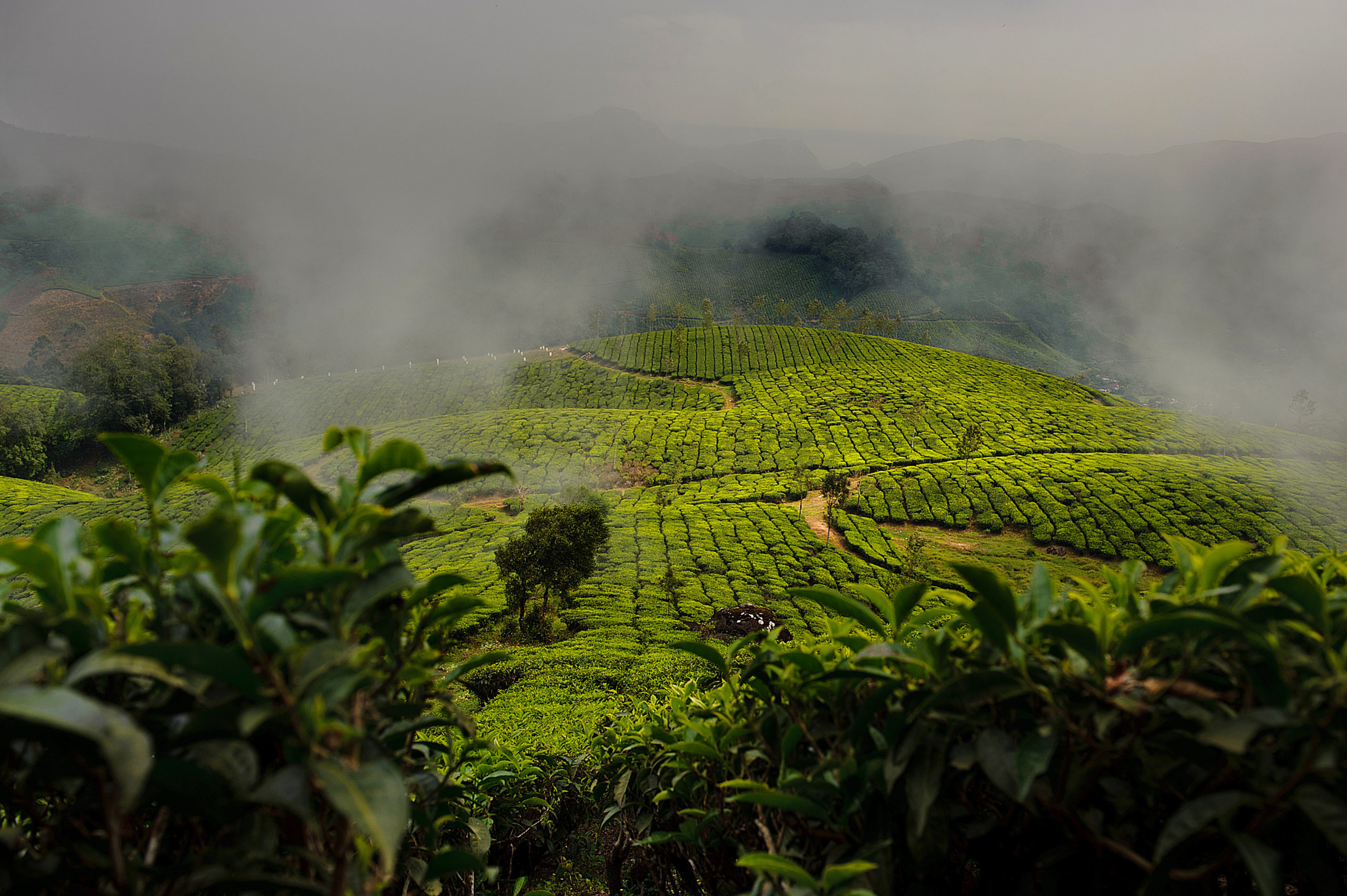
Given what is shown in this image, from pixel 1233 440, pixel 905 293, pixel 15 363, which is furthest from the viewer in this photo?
pixel 905 293

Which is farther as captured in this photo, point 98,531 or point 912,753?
point 912,753

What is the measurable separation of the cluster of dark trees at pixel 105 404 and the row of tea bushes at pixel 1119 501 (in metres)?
56.8

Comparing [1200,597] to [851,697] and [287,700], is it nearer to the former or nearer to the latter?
[851,697]

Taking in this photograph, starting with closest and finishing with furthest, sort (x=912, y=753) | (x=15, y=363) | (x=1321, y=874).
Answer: (x=1321, y=874), (x=912, y=753), (x=15, y=363)

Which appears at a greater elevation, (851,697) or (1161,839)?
(1161,839)

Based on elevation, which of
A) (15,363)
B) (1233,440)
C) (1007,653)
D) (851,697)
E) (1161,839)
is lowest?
(1233,440)

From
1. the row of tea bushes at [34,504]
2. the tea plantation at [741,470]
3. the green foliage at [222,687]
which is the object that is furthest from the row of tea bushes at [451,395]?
the green foliage at [222,687]

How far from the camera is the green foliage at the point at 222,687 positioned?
56cm

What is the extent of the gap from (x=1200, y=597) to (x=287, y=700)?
1.13 meters

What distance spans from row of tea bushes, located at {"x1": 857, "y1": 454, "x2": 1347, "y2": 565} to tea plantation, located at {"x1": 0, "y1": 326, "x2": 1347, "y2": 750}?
143 millimetres

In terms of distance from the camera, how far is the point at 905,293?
392 feet

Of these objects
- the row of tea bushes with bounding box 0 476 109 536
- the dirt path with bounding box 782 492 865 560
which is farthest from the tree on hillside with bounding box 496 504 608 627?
the row of tea bushes with bounding box 0 476 109 536

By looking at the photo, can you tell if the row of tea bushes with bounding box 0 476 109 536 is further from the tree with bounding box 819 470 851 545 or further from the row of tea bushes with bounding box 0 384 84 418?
the tree with bounding box 819 470 851 545

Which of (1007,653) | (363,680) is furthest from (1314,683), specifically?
(363,680)
